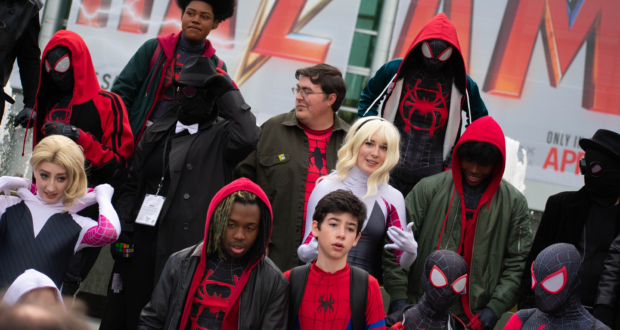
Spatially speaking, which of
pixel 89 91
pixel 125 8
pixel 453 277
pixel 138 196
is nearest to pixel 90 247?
pixel 138 196

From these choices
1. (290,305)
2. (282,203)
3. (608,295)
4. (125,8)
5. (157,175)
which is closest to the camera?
(290,305)

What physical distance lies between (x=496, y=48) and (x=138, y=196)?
15.6 feet

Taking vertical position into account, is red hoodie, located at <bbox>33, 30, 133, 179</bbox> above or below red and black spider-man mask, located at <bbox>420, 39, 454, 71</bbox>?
below

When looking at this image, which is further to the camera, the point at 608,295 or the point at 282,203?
the point at 282,203

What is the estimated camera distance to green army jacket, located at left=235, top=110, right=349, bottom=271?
150 inches

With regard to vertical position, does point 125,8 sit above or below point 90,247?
above

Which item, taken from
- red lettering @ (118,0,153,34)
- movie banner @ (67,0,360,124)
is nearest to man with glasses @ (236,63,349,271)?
movie banner @ (67,0,360,124)

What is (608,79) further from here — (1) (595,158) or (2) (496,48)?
(1) (595,158)

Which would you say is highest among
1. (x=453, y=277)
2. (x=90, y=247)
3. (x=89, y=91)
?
(x=89, y=91)

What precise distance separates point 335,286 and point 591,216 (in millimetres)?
1904

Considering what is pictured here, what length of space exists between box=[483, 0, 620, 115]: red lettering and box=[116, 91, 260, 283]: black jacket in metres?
4.27

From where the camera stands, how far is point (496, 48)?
6758mm

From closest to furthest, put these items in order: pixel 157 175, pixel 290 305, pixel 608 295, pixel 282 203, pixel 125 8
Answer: pixel 290 305 → pixel 608 295 → pixel 157 175 → pixel 282 203 → pixel 125 8

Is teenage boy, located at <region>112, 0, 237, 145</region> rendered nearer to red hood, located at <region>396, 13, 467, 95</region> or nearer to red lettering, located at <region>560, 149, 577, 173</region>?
red hood, located at <region>396, 13, 467, 95</region>
